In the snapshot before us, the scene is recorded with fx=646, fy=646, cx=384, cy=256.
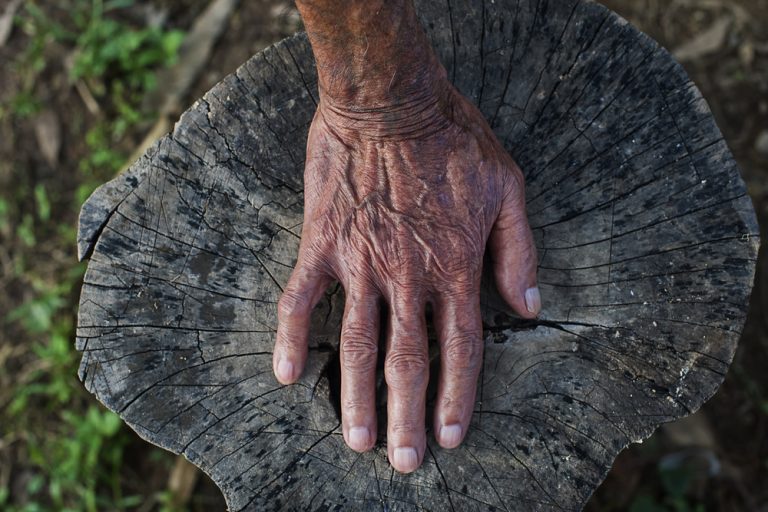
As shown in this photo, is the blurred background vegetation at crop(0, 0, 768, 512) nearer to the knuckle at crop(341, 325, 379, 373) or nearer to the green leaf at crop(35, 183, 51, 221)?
the green leaf at crop(35, 183, 51, 221)

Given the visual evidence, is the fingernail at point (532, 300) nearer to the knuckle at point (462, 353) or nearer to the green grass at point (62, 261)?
the knuckle at point (462, 353)

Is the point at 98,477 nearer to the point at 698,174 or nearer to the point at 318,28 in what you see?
the point at 318,28

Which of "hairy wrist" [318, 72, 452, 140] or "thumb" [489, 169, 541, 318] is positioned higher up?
"hairy wrist" [318, 72, 452, 140]

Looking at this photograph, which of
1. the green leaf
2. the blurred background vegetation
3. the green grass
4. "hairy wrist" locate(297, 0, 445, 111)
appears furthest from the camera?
the green leaf

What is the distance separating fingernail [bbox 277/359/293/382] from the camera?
5.11 ft

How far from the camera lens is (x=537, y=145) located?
5.60ft

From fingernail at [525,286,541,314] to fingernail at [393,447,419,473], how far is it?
0.45 metres

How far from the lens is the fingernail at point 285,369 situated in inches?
61.3

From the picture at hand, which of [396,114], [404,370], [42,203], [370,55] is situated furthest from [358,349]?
[42,203]

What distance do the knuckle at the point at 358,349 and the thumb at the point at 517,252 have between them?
1.20 ft

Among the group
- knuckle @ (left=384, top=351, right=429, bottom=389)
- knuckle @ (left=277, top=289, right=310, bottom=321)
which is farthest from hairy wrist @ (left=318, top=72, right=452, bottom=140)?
knuckle @ (left=384, top=351, right=429, bottom=389)

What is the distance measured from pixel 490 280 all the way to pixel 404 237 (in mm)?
278

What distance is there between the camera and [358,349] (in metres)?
1.53

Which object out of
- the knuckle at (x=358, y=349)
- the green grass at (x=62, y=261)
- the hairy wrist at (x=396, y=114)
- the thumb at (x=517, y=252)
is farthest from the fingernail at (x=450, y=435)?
the green grass at (x=62, y=261)
